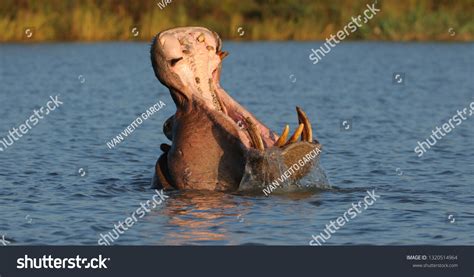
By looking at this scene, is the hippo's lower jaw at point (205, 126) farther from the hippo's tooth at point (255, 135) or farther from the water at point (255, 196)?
the water at point (255, 196)

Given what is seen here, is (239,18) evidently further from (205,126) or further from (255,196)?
(205,126)

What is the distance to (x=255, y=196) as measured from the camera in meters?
13.8

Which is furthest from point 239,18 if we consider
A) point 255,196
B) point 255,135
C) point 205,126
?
point 255,135

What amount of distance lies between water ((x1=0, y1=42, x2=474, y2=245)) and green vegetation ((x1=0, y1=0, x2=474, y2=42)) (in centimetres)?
927

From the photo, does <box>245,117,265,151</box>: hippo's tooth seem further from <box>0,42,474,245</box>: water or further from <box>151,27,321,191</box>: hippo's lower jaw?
<box>0,42,474,245</box>: water

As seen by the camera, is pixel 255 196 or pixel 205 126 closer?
pixel 205 126

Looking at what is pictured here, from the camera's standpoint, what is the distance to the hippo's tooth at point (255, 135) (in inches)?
509

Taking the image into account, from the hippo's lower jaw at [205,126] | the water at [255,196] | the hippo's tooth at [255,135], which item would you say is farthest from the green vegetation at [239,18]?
the hippo's tooth at [255,135]

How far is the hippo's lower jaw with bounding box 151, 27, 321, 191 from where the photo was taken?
520 inches

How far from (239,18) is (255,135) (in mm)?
41517

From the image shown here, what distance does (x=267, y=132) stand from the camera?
13859mm

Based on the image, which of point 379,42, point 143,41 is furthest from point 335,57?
point 143,41

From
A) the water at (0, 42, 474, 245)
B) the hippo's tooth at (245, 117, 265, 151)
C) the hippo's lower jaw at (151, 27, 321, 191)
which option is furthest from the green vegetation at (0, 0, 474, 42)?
the hippo's tooth at (245, 117, 265, 151)
